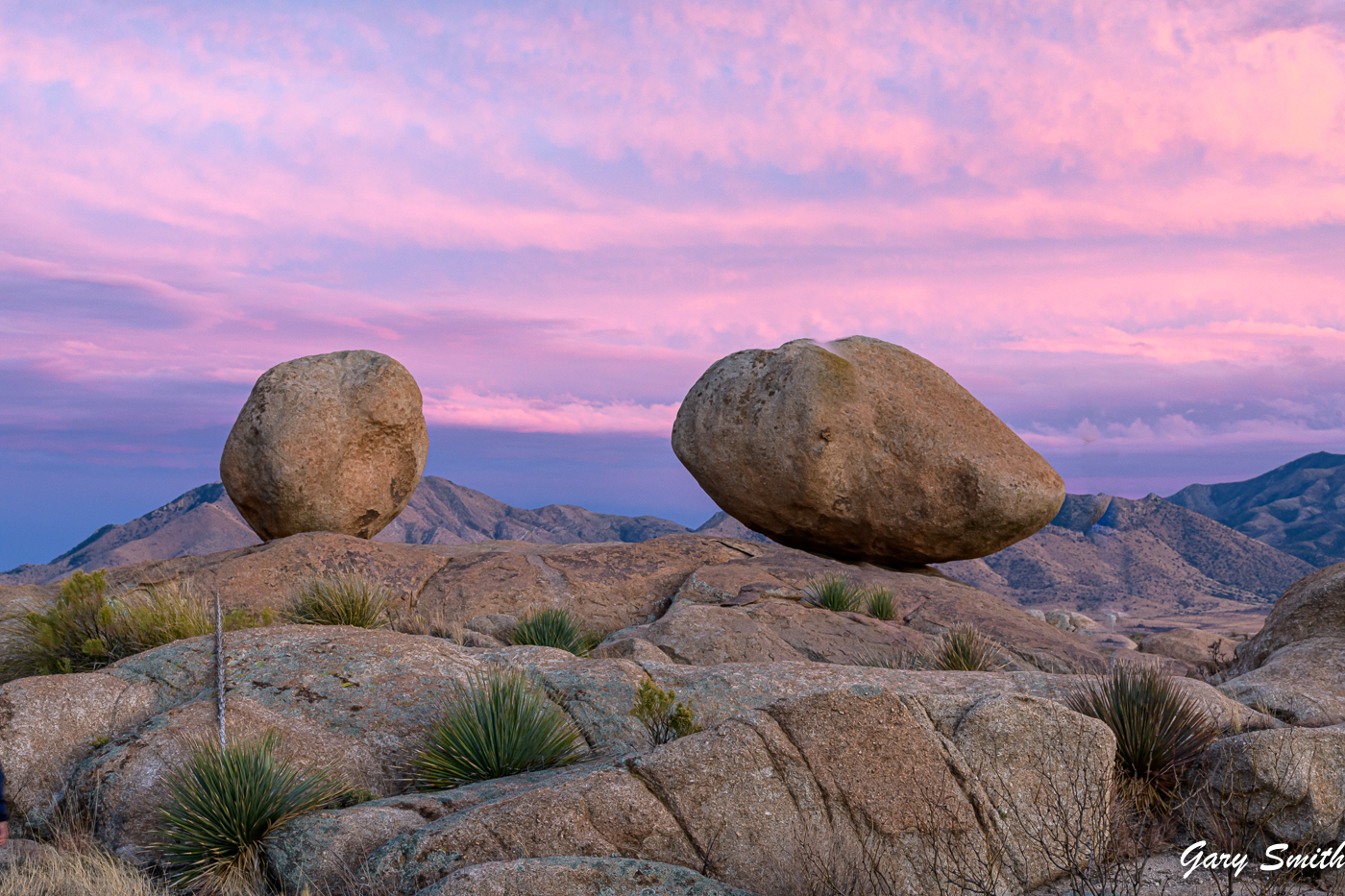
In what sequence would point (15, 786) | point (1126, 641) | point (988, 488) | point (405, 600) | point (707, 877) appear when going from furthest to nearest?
point (1126, 641), point (988, 488), point (405, 600), point (15, 786), point (707, 877)

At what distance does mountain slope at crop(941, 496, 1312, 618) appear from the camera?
102 meters

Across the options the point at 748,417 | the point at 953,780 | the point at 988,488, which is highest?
the point at 748,417

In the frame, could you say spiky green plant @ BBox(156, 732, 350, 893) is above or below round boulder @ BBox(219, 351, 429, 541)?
below

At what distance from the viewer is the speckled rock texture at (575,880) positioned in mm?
4906

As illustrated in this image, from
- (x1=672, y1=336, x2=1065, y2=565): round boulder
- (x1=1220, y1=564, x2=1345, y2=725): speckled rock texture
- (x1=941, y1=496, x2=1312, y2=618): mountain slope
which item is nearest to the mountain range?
(x1=941, y1=496, x2=1312, y2=618): mountain slope

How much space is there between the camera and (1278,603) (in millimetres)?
14352

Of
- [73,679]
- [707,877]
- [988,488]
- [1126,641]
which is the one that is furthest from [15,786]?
[1126,641]

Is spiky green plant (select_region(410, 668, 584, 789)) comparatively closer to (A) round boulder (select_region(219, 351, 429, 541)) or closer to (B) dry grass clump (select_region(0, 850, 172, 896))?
(B) dry grass clump (select_region(0, 850, 172, 896))

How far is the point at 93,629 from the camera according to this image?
10.8 m

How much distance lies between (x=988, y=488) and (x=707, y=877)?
1433 cm

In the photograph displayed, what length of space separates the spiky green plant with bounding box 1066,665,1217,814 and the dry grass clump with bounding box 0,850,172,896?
24.3 ft

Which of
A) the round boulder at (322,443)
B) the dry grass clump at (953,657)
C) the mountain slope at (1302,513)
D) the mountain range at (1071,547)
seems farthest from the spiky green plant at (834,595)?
the mountain slope at (1302,513)

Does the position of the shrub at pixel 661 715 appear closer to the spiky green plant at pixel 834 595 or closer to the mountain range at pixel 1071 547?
the spiky green plant at pixel 834 595

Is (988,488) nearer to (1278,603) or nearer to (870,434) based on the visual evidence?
(870,434)
